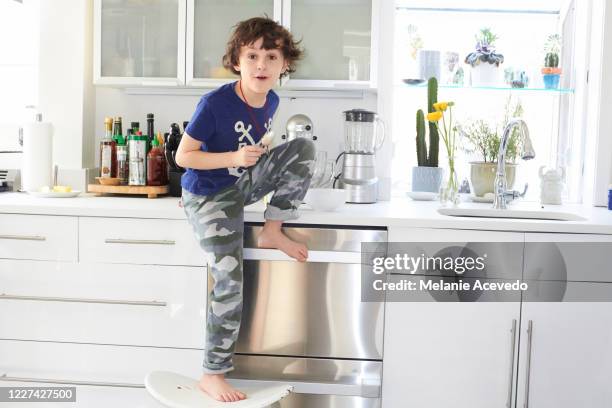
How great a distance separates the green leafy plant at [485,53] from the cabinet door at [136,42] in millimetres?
1246

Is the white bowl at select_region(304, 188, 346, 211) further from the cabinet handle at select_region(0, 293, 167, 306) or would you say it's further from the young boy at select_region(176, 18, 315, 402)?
the cabinet handle at select_region(0, 293, 167, 306)

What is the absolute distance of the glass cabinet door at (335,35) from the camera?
9.18 feet

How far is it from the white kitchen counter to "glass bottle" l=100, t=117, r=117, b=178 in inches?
7.4

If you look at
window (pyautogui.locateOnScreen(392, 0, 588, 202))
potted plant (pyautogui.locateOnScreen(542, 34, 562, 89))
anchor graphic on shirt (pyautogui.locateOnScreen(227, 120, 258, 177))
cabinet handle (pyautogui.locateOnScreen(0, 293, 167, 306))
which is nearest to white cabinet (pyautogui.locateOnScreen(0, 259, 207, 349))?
cabinet handle (pyautogui.locateOnScreen(0, 293, 167, 306))

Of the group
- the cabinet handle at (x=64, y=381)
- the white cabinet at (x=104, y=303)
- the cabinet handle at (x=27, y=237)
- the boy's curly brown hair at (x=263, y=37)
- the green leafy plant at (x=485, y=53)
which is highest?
the green leafy plant at (x=485, y=53)

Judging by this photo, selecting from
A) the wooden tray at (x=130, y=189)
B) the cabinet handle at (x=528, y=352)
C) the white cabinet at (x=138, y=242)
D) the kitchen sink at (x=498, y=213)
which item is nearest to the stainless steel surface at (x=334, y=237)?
the white cabinet at (x=138, y=242)

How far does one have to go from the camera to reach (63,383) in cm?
250

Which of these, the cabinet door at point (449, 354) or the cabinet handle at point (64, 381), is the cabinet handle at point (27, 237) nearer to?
the cabinet handle at point (64, 381)

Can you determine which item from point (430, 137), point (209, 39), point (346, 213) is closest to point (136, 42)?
point (209, 39)

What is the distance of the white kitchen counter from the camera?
2.31 metres

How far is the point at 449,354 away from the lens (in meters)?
2.37

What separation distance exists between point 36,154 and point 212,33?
0.85 m

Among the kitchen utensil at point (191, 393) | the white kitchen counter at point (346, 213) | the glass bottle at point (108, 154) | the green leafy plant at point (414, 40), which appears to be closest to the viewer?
the kitchen utensil at point (191, 393)

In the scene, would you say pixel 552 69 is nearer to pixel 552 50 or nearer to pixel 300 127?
pixel 552 50
